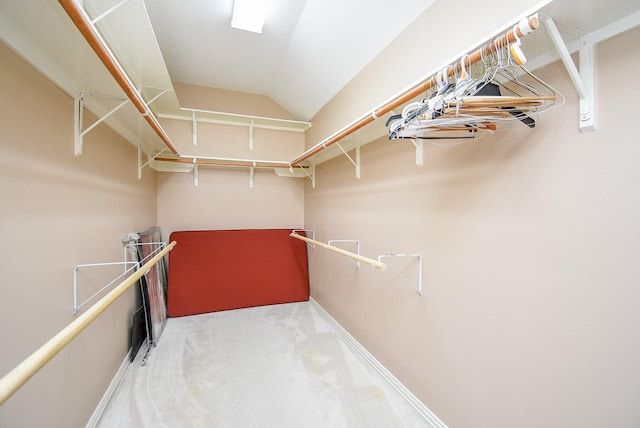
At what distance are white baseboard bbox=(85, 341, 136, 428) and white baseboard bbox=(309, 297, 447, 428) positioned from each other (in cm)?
178

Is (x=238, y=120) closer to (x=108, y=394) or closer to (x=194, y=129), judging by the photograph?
(x=194, y=129)

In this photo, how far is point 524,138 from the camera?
3.48 ft

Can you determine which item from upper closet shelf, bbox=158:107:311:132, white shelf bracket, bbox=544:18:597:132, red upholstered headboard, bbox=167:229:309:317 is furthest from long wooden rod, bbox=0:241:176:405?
upper closet shelf, bbox=158:107:311:132

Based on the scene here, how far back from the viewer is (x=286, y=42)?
2.42 metres

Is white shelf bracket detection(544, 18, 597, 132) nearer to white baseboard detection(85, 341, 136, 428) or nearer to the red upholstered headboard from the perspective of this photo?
white baseboard detection(85, 341, 136, 428)

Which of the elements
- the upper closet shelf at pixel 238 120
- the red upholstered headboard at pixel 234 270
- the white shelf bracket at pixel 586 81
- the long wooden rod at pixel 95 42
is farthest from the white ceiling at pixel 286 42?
the red upholstered headboard at pixel 234 270

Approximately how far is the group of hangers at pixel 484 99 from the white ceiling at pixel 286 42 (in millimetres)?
879

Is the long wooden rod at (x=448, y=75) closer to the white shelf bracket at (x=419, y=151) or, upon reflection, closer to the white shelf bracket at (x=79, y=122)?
the white shelf bracket at (x=419, y=151)

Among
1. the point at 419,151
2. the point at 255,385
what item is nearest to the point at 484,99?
the point at 419,151

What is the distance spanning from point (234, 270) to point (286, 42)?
8.55 feet

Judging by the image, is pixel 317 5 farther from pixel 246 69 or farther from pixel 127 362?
pixel 127 362

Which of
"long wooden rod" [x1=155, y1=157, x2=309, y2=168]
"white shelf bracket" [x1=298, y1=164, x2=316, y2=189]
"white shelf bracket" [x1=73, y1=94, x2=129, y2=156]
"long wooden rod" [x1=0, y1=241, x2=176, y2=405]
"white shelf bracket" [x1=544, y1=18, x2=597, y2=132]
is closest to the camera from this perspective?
"long wooden rod" [x1=0, y1=241, x2=176, y2=405]

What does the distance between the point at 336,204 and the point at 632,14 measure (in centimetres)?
222

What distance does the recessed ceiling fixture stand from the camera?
1.91m
